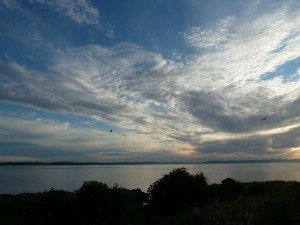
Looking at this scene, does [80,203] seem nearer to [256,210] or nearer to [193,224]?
[193,224]

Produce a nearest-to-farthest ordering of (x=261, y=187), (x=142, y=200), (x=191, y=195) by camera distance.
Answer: (x=191, y=195)
(x=261, y=187)
(x=142, y=200)

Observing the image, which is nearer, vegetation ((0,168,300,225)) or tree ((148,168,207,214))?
vegetation ((0,168,300,225))

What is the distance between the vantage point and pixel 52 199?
16.2 meters

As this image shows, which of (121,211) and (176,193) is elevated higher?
(176,193)

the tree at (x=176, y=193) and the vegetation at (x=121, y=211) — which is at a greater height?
the tree at (x=176, y=193)

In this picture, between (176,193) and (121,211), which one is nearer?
(121,211)

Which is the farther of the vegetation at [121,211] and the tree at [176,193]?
the tree at [176,193]

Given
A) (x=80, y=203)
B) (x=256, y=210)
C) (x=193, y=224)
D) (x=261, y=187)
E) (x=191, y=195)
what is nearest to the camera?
(x=193, y=224)

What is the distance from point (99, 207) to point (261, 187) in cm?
2106

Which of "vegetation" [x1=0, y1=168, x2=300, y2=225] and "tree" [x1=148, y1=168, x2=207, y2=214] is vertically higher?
"tree" [x1=148, y1=168, x2=207, y2=214]

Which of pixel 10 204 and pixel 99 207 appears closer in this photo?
pixel 99 207

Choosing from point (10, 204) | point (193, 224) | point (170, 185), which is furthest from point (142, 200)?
point (193, 224)

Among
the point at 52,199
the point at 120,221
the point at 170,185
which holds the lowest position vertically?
the point at 120,221

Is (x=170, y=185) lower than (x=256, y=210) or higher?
higher
